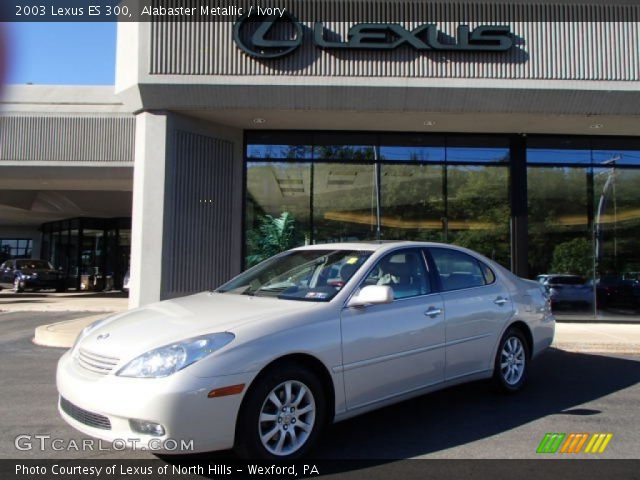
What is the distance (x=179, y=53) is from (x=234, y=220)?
3.60 m

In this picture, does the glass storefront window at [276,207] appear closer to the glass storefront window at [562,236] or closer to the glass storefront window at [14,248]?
the glass storefront window at [562,236]

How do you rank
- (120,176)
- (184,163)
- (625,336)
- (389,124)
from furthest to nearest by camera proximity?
1. (120,176)
2. (389,124)
3. (184,163)
4. (625,336)

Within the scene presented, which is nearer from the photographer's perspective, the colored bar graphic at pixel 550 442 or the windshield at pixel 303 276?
the colored bar graphic at pixel 550 442

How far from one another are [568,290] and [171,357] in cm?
1133

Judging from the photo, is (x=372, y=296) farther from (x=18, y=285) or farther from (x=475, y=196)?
(x=18, y=285)

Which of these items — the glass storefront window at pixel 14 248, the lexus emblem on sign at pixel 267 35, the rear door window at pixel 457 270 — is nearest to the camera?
the rear door window at pixel 457 270

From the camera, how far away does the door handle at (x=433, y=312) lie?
4785mm

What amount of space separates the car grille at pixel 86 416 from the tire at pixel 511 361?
3715 mm

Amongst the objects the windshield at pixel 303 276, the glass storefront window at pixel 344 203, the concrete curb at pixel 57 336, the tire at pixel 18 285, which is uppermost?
the glass storefront window at pixel 344 203

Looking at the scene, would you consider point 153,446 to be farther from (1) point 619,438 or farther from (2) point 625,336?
(2) point 625,336

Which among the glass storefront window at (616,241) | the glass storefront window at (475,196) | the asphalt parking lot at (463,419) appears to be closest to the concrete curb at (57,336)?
the asphalt parking lot at (463,419)

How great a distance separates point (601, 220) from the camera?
12.9 m

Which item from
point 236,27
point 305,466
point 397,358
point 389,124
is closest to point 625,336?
point 389,124

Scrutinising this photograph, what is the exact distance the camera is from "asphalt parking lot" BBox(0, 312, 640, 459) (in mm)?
4215
